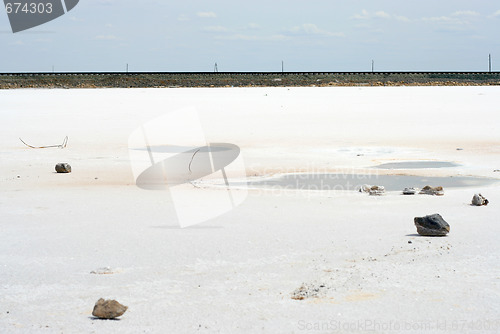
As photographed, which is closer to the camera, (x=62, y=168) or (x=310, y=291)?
(x=310, y=291)

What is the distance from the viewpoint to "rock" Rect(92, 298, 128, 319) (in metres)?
3.67

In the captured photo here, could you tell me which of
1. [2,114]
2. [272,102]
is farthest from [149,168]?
[272,102]

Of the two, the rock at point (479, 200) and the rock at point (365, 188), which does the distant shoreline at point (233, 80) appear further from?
the rock at point (479, 200)

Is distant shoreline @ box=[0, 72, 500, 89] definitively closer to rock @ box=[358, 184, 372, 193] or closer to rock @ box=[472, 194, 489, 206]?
rock @ box=[358, 184, 372, 193]

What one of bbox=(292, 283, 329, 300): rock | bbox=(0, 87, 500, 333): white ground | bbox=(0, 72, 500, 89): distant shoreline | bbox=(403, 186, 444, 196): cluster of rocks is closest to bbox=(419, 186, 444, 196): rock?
bbox=(403, 186, 444, 196): cluster of rocks

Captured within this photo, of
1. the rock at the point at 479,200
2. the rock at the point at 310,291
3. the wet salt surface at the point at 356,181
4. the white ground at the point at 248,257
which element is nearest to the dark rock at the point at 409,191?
the white ground at the point at 248,257

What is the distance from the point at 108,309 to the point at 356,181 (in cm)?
508

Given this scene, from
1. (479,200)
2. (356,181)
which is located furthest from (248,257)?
(356,181)

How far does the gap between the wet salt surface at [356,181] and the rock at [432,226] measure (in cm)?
233

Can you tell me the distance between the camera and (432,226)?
5.38 m

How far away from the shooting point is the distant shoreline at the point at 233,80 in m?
46.6

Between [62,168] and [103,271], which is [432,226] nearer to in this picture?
[103,271]

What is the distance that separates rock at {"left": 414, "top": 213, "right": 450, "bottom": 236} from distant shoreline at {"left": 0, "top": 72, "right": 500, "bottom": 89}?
133 feet

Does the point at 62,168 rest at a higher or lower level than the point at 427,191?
higher
